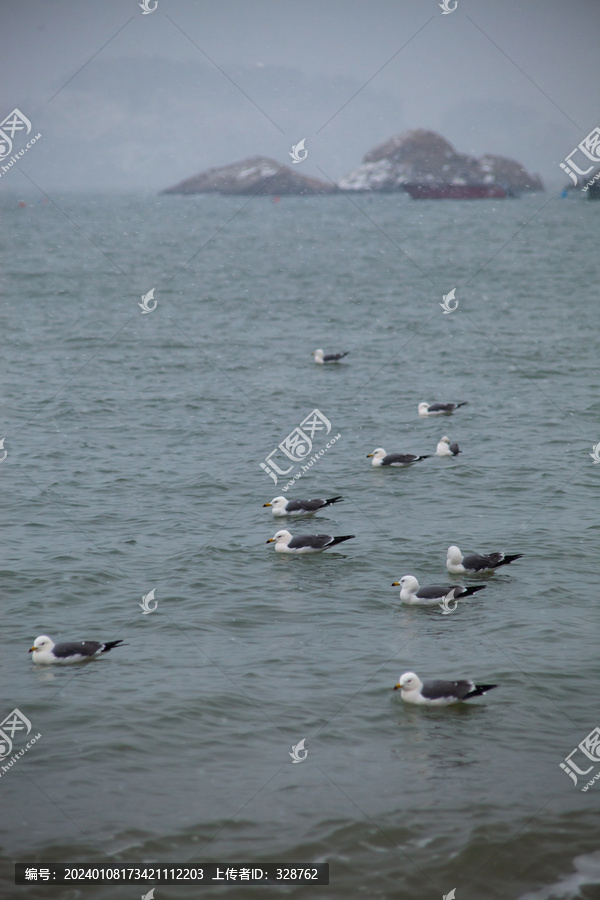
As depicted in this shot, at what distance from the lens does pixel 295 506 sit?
19359mm

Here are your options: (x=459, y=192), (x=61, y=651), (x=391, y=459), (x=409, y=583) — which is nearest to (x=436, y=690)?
(x=409, y=583)

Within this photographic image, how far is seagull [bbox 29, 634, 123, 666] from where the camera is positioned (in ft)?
45.0

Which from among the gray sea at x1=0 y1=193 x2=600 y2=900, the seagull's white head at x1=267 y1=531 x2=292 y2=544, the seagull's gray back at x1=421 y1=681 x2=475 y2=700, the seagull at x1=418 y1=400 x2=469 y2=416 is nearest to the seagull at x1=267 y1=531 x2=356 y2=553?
the seagull's white head at x1=267 y1=531 x2=292 y2=544

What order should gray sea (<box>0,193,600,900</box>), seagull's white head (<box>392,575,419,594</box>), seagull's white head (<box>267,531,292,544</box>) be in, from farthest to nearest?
1. seagull's white head (<box>267,531,292,544</box>)
2. seagull's white head (<box>392,575,419,594</box>)
3. gray sea (<box>0,193,600,900</box>)

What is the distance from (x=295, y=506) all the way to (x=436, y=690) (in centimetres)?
745

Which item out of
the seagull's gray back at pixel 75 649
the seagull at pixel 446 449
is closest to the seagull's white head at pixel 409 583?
the seagull's gray back at pixel 75 649

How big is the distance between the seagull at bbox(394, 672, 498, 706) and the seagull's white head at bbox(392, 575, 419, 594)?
2.95m

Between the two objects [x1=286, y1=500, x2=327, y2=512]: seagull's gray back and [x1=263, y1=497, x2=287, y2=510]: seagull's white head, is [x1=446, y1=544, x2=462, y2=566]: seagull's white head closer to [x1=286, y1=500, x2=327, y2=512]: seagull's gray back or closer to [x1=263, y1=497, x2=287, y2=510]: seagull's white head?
[x1=286, y1=500, x2=327, y2=512]: seagull's gray back

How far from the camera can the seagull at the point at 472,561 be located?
646 inches

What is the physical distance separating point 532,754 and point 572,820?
1.16 metres

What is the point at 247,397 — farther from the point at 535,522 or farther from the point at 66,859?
the point at 66,859

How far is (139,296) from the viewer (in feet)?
168

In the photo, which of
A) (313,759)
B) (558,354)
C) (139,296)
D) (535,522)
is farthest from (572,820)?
(139,296)

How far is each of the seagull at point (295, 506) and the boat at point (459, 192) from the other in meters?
146
